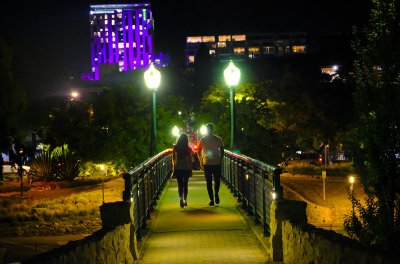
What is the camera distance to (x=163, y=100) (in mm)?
37969

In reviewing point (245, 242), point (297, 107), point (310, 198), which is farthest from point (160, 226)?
point (297, 107)

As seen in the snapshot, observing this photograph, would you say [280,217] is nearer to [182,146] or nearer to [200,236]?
[200,236]

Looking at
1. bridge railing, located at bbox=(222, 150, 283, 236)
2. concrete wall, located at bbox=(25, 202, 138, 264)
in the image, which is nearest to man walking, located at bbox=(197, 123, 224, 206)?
bridge railing, located at bbox=(222, 150, 283, 236)

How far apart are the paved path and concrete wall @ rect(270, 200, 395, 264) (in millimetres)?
558

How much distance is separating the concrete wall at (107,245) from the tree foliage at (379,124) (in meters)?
3.08

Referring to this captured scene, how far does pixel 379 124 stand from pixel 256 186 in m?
4.65

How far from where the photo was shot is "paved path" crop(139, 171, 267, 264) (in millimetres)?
10094

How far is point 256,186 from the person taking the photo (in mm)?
12992

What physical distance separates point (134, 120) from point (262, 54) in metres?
172

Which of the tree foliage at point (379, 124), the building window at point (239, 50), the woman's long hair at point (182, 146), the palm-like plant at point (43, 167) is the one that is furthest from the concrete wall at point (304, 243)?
the building window at point (239, 50)

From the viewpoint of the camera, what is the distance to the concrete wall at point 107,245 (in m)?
6.05

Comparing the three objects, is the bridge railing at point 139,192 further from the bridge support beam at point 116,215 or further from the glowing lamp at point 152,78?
the glowing lamp at point 152,78

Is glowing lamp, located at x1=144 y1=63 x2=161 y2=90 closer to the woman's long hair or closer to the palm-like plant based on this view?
the woman's long hair

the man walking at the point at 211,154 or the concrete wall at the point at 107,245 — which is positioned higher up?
the man walking at the point at 211,154
